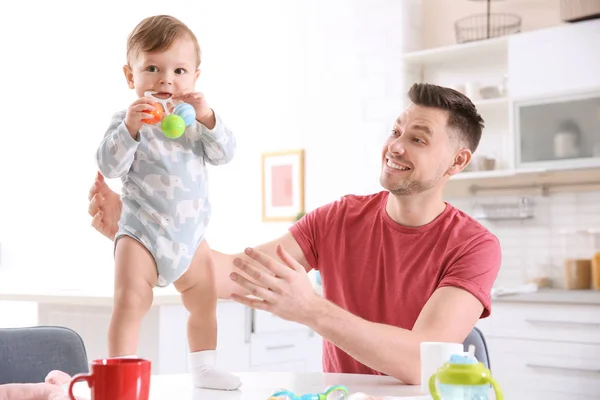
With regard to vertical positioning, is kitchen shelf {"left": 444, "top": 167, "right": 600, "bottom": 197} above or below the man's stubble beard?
above

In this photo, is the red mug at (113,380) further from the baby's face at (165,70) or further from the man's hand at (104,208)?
the man's hand at (104,208)

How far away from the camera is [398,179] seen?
2.06 metres

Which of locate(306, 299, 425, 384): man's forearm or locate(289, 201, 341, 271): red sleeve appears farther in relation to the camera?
locate(289, 201, 341, 271): red sleeve

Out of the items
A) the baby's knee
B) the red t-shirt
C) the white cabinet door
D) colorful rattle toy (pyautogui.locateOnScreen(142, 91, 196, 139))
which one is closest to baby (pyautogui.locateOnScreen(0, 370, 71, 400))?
the baby's knee

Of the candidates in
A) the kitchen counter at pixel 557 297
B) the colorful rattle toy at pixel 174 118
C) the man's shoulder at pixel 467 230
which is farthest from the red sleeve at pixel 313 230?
the kitchen counter at pixel 557 297

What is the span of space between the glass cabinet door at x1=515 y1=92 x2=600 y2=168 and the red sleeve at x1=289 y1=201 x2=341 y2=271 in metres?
2.11

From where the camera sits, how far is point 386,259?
2035mm

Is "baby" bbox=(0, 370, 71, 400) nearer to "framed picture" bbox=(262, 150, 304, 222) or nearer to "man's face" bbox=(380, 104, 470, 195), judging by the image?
"man's face" bbox=(380, 104, 470, 195)

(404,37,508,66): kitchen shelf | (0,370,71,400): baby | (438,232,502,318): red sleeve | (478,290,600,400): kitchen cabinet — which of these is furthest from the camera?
(404,37,508,66): kitchen shelf

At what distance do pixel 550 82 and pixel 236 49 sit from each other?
2.54 metres

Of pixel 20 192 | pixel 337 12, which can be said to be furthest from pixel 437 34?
pixel 20 192

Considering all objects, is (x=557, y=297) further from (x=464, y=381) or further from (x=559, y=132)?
(x=464, y=381)

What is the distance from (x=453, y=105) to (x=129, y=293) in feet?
3.51

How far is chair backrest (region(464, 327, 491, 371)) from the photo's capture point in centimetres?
180
